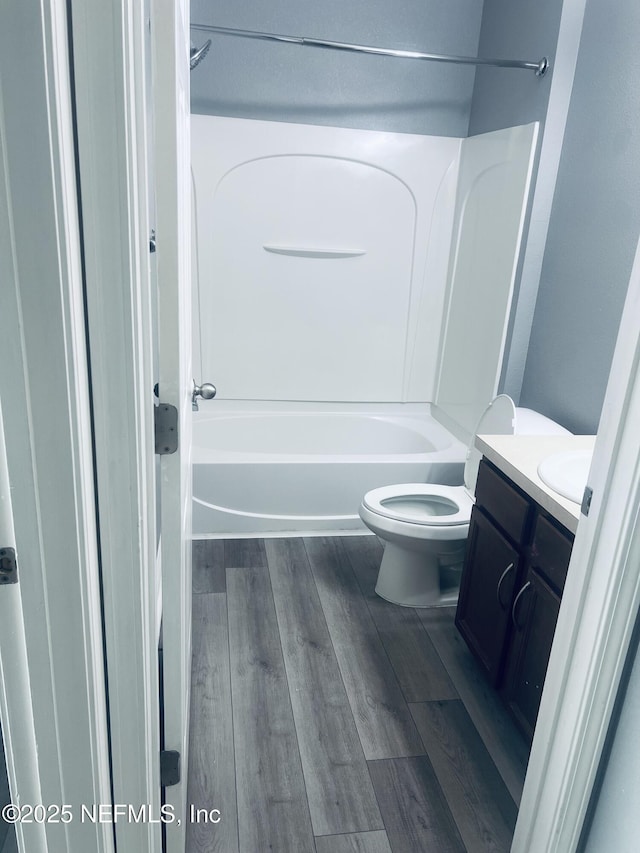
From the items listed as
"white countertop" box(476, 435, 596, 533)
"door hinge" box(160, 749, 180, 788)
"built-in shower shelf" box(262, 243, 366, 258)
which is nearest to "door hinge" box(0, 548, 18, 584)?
"door hinge" box(160, 749, 180, 788)

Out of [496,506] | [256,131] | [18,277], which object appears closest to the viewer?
[18,277]

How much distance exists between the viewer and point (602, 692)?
3.87 feet

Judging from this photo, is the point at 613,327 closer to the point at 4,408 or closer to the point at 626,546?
the point at 626,546

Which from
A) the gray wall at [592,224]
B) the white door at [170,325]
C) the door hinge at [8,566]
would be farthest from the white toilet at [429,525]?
the door hinge at [8,566]

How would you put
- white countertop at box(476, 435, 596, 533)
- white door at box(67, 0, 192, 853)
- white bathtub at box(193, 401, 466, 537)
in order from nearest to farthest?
1. white door at box(67, 0, 192, 853)
2. white countertop at box(476, 435, 596, 533)
3. white bathtub at box(193, 401, 466, 537)

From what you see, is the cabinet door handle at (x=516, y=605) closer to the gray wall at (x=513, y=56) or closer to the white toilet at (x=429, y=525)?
the white toilet at (x=429, y=525)

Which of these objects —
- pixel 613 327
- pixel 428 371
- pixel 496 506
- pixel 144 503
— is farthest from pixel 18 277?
pixel 428 371

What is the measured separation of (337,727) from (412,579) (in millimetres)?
743

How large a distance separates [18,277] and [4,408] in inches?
6.6

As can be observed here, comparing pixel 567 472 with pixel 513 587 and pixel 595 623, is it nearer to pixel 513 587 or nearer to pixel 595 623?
pixel 513 587

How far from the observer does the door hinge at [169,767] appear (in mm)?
1357

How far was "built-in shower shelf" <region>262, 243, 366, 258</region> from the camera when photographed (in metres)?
3.33

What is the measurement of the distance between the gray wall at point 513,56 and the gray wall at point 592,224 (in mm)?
162

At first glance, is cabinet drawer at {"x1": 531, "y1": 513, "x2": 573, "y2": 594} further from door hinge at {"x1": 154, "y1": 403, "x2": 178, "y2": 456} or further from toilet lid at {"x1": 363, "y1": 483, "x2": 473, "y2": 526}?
door hinge at {"x1": 154, "y1": 403, "x2": 178, "y2": 456}
